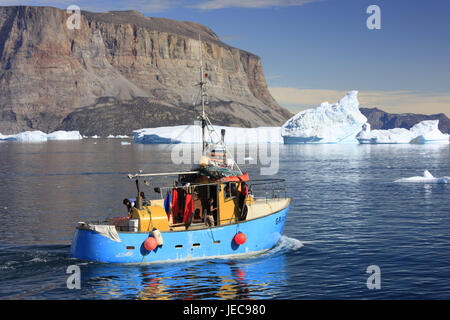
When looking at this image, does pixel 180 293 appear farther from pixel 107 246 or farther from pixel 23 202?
pixel 23 202

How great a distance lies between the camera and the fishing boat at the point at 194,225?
63.4 ft

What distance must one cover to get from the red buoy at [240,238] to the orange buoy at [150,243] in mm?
3273

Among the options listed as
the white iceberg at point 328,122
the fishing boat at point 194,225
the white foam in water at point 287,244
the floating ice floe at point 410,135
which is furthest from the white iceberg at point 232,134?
the fishing boat at point 194,225

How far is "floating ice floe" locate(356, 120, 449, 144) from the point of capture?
418 ft

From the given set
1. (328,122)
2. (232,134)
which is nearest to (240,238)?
(328,122)

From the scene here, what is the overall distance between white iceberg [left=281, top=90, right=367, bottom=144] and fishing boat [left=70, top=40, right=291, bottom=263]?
88.2 m

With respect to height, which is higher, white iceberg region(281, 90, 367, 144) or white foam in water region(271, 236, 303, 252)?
white iceberg region(281, 90, 367, 144)

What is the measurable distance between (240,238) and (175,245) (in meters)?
2.61

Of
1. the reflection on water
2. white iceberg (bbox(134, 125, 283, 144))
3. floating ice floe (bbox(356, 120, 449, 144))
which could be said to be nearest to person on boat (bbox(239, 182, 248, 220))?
the reflection on water

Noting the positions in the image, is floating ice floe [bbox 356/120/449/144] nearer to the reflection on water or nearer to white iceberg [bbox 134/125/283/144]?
white iceberg [bbox 134/125/283/144]

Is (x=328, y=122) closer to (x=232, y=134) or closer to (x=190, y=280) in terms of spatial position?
(x=232, y=134)

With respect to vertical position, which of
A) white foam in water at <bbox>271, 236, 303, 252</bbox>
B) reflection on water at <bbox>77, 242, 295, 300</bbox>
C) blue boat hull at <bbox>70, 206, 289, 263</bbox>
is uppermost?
blue boat hull at <bbox>70, 206, 289, 263</bbox>
